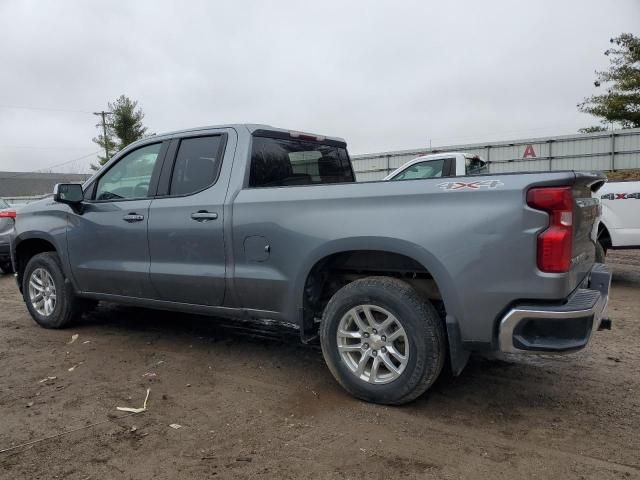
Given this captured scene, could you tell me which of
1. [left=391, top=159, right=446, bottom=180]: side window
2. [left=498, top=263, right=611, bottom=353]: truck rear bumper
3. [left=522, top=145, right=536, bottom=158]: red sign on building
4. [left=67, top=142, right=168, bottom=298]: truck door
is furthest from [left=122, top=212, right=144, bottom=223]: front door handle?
[left=522, top=145, right=536, bottom=158]: red sign on building

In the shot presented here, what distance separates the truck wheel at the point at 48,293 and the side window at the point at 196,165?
6.20 feet

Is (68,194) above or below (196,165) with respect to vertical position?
below

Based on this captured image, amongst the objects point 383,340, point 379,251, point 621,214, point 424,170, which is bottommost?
point 383,340

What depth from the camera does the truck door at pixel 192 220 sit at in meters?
4.16

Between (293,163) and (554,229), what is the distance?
2.41 m

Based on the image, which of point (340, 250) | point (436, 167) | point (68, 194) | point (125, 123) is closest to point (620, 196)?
point (436, 167)

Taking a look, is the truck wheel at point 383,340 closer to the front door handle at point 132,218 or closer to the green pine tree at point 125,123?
the front door handle at point 132,218

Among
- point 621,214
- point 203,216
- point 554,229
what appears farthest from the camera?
point 621,214

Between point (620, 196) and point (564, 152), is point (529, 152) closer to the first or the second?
point (564, 152)

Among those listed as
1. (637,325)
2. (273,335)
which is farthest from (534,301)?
(637,325)

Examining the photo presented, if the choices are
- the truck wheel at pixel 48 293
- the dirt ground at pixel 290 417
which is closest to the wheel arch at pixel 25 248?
the truck wheel at pixel 48 293

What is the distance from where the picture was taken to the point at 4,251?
31.9 feet

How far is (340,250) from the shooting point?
3488mm

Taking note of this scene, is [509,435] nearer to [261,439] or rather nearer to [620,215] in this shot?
[261,439]
